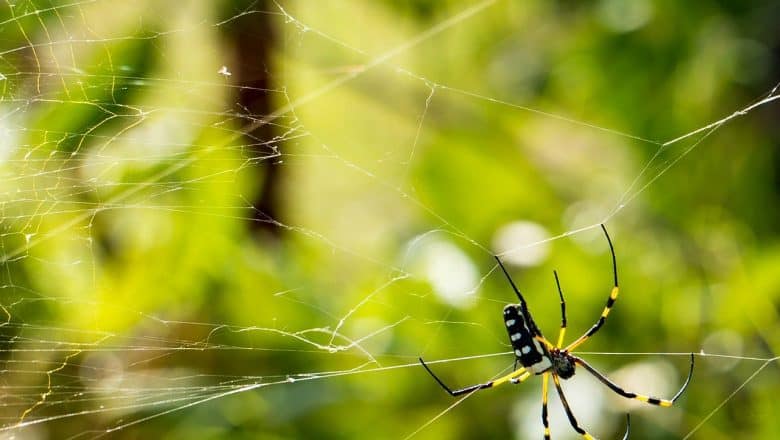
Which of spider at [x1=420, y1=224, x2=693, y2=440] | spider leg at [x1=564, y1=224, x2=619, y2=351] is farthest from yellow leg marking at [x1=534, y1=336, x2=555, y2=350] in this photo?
spider leg at [x1=564, y1=224, x2=619, y2=351]

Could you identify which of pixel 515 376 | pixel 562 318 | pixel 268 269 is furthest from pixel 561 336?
pixel 268 269

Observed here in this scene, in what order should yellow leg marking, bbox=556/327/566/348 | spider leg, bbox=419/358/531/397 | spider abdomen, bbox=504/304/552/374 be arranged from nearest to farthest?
1. spider abdomen, bbox=504/304/552/374
2. spider leg, bbox=419/358/531/397
3. yellow leg marking, bbox=556/327/566/348

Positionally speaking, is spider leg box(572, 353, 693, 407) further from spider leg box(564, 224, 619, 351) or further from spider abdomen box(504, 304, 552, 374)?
spider abdomen box(504, 304, 552, 374)

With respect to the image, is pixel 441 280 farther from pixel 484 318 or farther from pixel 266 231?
pixel 266 231

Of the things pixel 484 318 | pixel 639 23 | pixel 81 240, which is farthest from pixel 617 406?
pixel 81 240

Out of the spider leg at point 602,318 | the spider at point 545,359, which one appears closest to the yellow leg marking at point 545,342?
the spider at point 545,359

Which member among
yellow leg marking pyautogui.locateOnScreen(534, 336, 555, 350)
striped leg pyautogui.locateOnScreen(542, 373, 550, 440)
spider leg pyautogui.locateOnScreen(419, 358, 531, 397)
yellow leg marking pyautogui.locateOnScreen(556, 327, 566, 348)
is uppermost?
yellow leg marking pyautogui.locateOnScreen(534, 336, 555, 350)

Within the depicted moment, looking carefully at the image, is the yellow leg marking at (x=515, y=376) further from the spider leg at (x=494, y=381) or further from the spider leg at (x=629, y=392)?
the spider leg at (x=629, y=392)
